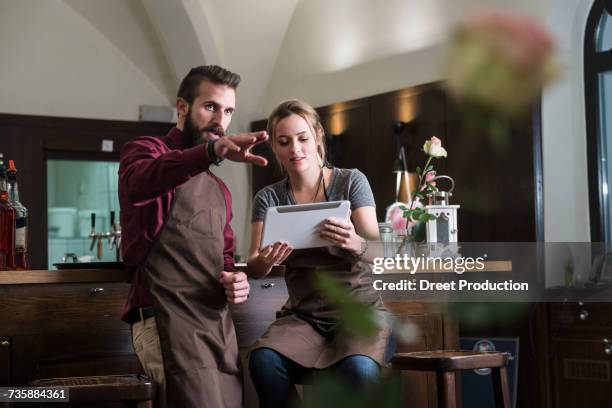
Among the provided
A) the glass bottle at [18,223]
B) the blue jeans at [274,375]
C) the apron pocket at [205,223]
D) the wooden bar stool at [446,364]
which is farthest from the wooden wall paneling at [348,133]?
the apron pocket at [205,223]

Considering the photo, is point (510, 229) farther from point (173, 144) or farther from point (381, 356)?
point (173, 144)

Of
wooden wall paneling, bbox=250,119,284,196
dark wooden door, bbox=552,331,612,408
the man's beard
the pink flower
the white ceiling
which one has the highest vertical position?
the white ceiling

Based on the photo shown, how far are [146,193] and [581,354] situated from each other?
9.63 ft

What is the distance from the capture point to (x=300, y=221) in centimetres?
213

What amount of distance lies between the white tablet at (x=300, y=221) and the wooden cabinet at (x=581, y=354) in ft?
6.85

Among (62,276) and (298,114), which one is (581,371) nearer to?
(298,114)

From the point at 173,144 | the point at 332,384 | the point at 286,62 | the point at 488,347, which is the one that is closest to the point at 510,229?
the point at 488,347

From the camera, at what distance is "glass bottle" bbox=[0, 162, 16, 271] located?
2562mm

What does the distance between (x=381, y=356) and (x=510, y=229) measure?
2990 mm

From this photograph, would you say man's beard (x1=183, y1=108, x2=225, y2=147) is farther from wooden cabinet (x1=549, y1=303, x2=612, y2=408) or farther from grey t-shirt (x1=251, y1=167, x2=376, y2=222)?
wooden cabinet (x1=549, y1=303, x2=612, y2=408)

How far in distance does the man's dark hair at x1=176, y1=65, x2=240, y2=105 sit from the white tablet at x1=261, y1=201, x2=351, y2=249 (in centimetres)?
33

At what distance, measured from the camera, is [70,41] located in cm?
683

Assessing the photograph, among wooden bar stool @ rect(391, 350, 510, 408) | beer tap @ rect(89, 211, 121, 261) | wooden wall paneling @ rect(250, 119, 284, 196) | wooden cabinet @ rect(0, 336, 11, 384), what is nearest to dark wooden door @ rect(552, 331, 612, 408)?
wooden bar stool @ rect(391, 350, 510, 408)

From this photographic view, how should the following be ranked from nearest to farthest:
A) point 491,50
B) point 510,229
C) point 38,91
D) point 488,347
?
point 491,50 < point 488,347 < point 510,229 < point 38,91
